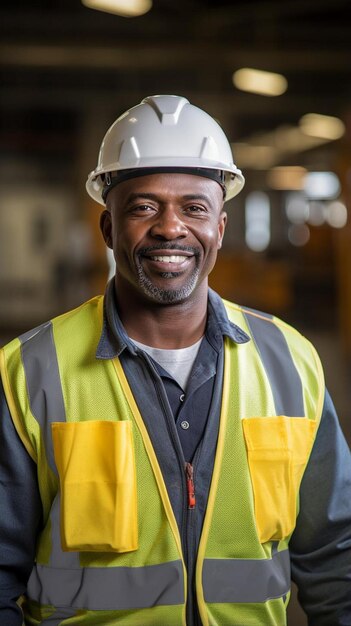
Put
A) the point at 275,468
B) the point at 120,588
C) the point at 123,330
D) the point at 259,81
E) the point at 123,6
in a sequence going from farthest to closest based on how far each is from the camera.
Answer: the point at 259,81, the point at 123,6, the point at 123,330, the point at 275,468, the point at 120,588

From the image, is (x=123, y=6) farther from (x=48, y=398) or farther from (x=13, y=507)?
(x=13, y=507)

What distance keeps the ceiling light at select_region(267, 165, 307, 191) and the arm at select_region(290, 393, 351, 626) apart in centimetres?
1464

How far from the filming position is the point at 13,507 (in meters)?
2.00

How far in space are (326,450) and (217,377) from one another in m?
0.34

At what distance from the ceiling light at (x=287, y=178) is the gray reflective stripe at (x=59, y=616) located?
49.2 ft

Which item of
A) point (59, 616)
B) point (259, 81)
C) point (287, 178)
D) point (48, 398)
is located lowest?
point (59, 616)

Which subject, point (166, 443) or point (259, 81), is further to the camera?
point (259, 81)

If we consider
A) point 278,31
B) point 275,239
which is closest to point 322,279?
point 275,239

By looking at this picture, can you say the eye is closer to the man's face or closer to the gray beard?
the man's face

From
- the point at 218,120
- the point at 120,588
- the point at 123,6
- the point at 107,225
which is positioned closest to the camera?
the point at 120,588

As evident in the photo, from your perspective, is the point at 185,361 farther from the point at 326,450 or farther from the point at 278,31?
the point at 278,31

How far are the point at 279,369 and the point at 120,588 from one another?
2.20 ft

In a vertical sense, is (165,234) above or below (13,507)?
above

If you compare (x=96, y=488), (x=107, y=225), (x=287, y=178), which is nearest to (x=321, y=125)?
(x=287, y=178)
